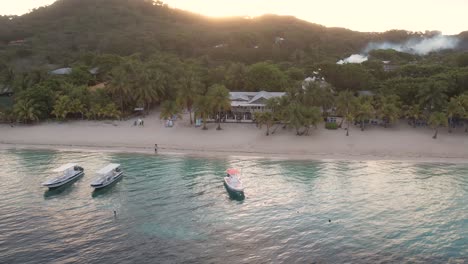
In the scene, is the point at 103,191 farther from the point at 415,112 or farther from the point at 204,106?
the point at 415,112

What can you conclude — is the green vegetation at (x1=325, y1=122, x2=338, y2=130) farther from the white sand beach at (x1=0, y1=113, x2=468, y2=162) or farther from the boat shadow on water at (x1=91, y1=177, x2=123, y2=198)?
the boat shadow on water at (x1=91, y1=177, x2=123, y2=198)

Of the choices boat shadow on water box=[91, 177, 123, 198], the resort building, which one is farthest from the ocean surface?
the resort building

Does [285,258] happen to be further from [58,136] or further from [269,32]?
[269,32]

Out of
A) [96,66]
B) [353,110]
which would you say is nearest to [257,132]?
[353,110]

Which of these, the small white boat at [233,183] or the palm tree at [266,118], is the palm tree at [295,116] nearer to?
the palm tree at [266,118]

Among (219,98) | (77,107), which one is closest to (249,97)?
(219,98)

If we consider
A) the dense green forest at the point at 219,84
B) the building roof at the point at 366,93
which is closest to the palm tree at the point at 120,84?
the dense green forest at the point at 219,84

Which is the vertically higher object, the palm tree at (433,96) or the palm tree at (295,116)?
the palm tree at (433,96)
